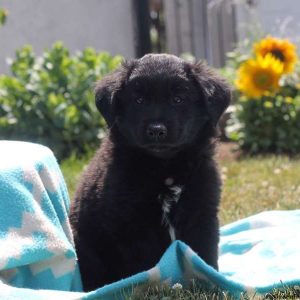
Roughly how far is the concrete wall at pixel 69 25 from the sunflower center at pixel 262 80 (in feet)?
10.4

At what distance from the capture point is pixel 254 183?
17.1ft

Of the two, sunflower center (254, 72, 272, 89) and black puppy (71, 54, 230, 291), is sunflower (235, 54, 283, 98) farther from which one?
black puppy (71, 54, 230, 291)

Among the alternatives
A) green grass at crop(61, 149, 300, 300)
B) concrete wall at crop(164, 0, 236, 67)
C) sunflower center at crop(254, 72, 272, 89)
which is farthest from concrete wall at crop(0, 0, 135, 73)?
sunflower center at crop(254, 72, 272, 89)

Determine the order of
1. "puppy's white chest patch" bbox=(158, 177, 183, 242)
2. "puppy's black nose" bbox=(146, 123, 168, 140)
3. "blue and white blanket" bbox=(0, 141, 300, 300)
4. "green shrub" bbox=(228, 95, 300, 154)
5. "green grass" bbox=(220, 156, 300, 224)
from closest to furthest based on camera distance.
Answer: "blue and white blanket" bbox=(0, 141, 300, 300), "puppy's black nose" bbox=(146, 123, 168, 140), "puppy's white chest patch" bbox=(158, 177, 183, 242), "green grass" bbox=(220, 156, 300, 224), "green shrub" bbox=(228, 95, 300, 154)

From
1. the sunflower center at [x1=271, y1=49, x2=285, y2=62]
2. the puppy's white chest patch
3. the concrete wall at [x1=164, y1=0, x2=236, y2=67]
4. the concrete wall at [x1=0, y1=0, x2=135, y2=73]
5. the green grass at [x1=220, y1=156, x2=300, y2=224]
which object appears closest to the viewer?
the puppy's white chest patch

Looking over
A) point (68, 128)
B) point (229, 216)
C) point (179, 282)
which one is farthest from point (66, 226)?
point (68, 128)

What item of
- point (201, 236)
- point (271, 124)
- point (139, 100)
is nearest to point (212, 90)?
point (139, 100)

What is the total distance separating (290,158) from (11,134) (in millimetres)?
2539

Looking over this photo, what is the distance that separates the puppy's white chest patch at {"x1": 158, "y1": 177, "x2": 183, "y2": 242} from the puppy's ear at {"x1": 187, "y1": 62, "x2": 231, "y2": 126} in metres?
0.36

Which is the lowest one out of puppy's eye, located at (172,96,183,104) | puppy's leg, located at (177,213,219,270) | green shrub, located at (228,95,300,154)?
green shrub, located at (228,95,300,154)

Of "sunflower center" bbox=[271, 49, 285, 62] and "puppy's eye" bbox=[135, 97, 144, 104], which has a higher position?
"puppy's eye" bbox=[135, 97, 144, 104]

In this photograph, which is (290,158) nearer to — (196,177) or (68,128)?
(68,128)

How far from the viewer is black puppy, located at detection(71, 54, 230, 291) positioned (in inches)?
114

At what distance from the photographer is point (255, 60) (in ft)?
20.4
